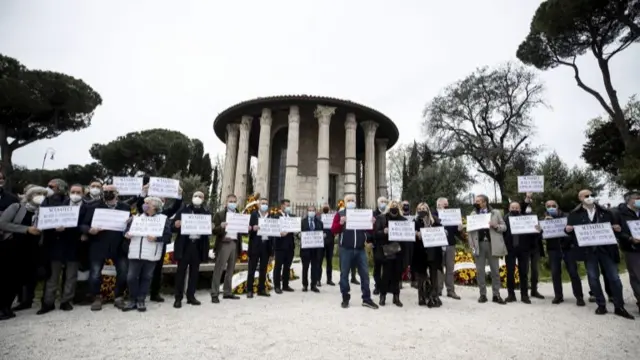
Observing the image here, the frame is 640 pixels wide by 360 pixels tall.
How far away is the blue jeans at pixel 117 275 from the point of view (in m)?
4.89

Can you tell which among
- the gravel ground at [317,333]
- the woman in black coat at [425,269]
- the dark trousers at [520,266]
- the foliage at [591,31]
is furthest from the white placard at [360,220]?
the foliage at [591,31]

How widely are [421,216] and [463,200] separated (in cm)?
1651

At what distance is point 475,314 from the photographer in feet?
16.1

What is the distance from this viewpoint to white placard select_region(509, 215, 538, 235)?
5.96 meters

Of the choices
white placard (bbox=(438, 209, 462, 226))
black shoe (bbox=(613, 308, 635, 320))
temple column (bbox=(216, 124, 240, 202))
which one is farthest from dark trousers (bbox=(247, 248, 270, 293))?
temple column (bbox=(216, 124, 240, 202))

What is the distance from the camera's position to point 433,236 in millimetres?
5496

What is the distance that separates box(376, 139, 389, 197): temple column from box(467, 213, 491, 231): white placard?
50.7ft

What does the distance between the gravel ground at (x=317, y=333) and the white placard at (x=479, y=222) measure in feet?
4.72

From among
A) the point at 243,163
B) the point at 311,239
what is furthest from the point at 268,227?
the point at 243,163

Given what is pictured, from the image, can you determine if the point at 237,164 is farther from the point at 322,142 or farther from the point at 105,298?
the point at 105,298

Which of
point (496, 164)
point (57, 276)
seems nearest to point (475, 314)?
point (57, 276)

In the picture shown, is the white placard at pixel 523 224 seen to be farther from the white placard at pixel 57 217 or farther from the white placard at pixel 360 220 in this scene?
the white placard at pixel 57 217

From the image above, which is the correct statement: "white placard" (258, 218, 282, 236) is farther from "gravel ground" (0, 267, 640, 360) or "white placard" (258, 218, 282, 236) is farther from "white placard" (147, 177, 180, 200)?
"white placard" (147, 177, 180, 200)

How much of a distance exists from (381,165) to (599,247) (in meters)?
17.4
